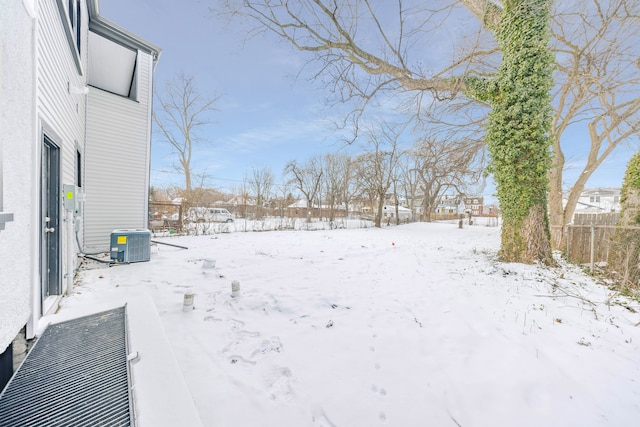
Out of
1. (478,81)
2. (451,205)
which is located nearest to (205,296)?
(478,81)

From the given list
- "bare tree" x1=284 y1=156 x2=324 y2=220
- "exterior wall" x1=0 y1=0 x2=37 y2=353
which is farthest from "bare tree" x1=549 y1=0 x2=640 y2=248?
"bare tree" x1=284 y1=156 x2=324 y2=220

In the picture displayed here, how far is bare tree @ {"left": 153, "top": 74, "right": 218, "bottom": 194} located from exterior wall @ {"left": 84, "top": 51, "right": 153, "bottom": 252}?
1303 cm

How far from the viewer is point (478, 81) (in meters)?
6.14

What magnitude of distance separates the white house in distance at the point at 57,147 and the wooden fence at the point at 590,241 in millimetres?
8052

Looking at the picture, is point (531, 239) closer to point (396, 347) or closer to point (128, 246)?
point (396, 347)

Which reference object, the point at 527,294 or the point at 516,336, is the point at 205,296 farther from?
the point at 527,294

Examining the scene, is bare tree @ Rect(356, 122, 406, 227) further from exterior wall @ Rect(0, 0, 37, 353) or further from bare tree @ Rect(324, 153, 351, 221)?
exterior wall @ Rect(0, 0, 37, 353)

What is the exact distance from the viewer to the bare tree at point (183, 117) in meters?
18.8

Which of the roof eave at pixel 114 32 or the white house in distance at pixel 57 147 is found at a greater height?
the roof eave at pixel 114 32

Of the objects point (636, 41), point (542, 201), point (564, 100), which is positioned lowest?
point (542, 201)

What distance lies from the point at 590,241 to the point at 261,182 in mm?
26059

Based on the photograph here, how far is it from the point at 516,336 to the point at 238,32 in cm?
826

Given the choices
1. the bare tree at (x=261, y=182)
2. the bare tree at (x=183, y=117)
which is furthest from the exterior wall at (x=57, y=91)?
the bare tree at (x=261, y=182)

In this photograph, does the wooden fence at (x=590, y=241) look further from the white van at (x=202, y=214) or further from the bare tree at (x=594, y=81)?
the white van at (x=202, y=214)
